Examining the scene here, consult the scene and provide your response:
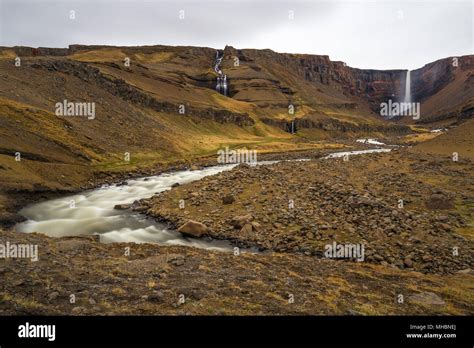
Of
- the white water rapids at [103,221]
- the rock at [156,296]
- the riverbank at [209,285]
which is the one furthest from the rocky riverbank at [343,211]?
the rock at [156,296]

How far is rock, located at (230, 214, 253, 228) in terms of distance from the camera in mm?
17828

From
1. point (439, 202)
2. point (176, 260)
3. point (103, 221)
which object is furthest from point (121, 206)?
point (439, 202)

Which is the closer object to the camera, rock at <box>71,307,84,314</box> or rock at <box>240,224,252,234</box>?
rock at <box>71,307,84,314</box>

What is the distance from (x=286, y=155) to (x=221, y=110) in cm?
3132

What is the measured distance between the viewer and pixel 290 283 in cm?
1145

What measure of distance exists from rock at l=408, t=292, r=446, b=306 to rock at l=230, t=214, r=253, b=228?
28.8ft

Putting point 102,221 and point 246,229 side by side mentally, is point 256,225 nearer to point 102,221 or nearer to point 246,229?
point 246,229

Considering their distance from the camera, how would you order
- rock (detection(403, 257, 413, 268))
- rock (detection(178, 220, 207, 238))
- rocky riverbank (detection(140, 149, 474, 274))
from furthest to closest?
rock (detection(178, 220, 207, 238))
rocky riverbank (detection(140, 149, 474, 274))
rock (detection(403, 257, 413, 268))

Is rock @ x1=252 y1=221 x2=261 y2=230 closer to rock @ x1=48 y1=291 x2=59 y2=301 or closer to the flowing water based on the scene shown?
the flowing water

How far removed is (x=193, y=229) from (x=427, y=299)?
10485 mm

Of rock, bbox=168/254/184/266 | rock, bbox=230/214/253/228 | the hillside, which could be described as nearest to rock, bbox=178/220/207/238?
rock, bbox=230/214/253/228

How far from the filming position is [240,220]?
1800 cm
